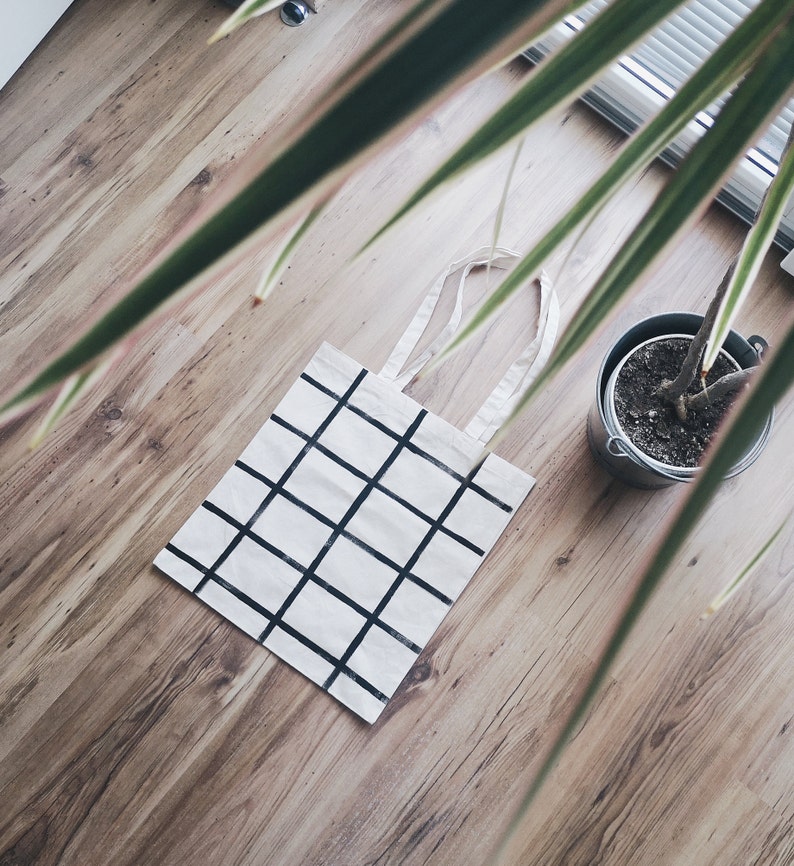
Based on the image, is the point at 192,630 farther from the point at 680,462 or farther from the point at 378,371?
the point at 680,462

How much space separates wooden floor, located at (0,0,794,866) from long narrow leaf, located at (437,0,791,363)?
824 mm

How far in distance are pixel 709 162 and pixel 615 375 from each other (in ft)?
2.31

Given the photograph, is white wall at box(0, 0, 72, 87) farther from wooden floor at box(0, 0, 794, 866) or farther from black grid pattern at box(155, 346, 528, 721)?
black grid pattern at box(155, 346, 528, 721)

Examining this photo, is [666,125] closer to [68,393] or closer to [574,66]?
[574,66]

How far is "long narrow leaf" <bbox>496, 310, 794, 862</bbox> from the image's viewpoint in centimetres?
20

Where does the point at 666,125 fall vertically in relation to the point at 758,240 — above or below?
below

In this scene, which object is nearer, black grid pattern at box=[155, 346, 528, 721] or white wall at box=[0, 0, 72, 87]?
black grid pattern at box=[155, 346, 528, 721]

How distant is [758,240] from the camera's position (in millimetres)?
482

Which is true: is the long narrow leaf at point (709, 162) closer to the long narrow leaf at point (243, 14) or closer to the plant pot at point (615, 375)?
the long narrow leaf at point (243, 14)

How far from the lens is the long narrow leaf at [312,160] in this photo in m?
0.20

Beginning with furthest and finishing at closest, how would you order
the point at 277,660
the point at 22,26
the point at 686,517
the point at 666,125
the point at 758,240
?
the point at 22,26 < the point at 277,660 < the point at 758,240 < the point at 666,125 < the point at 686,517

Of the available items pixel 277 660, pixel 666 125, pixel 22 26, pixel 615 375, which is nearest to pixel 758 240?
pixel 666 125

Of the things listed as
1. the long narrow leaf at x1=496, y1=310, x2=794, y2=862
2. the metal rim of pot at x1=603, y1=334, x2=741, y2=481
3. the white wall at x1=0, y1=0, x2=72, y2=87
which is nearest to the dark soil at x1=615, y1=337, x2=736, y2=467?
the metal rim of pot at x1=603, y1=334, x2=741, y2=481

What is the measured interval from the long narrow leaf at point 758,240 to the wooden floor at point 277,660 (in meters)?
0.62
